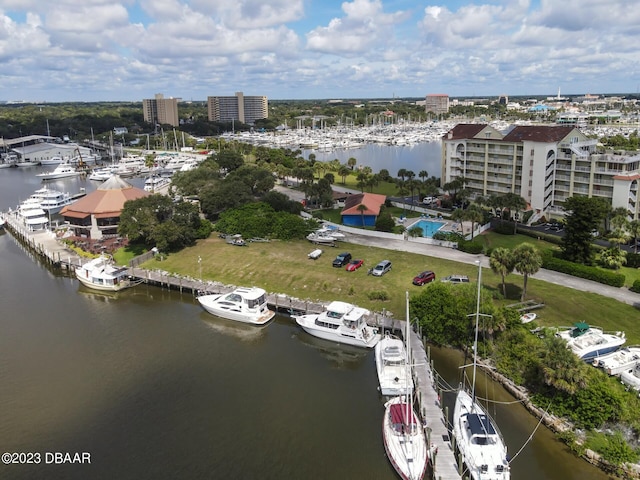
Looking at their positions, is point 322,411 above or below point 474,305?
below

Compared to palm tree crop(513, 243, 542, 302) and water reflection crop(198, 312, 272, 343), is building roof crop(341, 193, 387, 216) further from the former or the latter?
water reflection crop(198, 312, 272, 343)

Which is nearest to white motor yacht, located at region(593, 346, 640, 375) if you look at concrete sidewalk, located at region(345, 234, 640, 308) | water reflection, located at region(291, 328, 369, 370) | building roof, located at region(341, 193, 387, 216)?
concrete sidewalk, located at region(345, 234, 640, 308)

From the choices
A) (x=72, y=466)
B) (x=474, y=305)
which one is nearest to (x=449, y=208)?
(x=474, y=305)

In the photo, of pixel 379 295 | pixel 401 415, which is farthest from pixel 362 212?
pixel 401 415

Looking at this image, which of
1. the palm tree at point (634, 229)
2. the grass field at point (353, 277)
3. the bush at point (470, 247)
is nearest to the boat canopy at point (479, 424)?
the grass field at point (353, 277)

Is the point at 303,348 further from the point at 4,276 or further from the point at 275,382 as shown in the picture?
the point at 4,276

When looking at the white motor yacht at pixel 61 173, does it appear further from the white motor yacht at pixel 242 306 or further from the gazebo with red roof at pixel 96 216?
the white motor yacht at pixel 242 306
